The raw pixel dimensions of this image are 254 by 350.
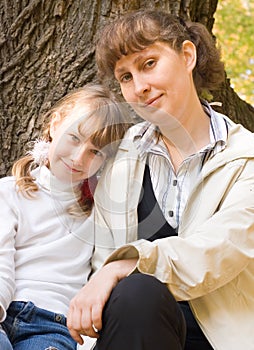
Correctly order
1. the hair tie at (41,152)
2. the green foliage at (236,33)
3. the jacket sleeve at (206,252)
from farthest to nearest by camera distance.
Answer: the green foliage at (236,33) < the hair tie at (41,152) < the jacket sleeve at (206,252)

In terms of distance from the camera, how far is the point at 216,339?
1836mm

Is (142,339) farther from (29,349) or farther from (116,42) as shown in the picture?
(116,42)

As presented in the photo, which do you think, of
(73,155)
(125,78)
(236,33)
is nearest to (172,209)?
(73,155)

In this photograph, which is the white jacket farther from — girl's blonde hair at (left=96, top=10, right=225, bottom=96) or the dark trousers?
girl's blonde hair at (left=96, top=10, right=225, bottom=96)

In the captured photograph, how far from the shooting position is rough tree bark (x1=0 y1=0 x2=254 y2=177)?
270 centimetres

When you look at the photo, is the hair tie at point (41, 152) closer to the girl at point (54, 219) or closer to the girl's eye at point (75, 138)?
the girl at point (54, 219)

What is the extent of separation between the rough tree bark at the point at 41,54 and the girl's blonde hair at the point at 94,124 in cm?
25

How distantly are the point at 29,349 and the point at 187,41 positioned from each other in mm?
1134

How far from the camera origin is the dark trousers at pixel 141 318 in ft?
5.14

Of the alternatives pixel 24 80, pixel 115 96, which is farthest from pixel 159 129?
pixel 24 80

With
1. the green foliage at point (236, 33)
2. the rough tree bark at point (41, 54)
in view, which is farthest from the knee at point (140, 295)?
the green foliage at point (236, 33)

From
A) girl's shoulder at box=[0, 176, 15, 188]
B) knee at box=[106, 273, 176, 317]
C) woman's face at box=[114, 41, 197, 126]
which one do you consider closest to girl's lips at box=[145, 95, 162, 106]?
woman's face at box=[114, 41, 197, 126]

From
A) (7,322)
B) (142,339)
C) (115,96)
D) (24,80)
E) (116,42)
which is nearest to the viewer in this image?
(142,339)

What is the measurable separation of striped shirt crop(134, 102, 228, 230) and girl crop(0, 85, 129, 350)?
16cm
